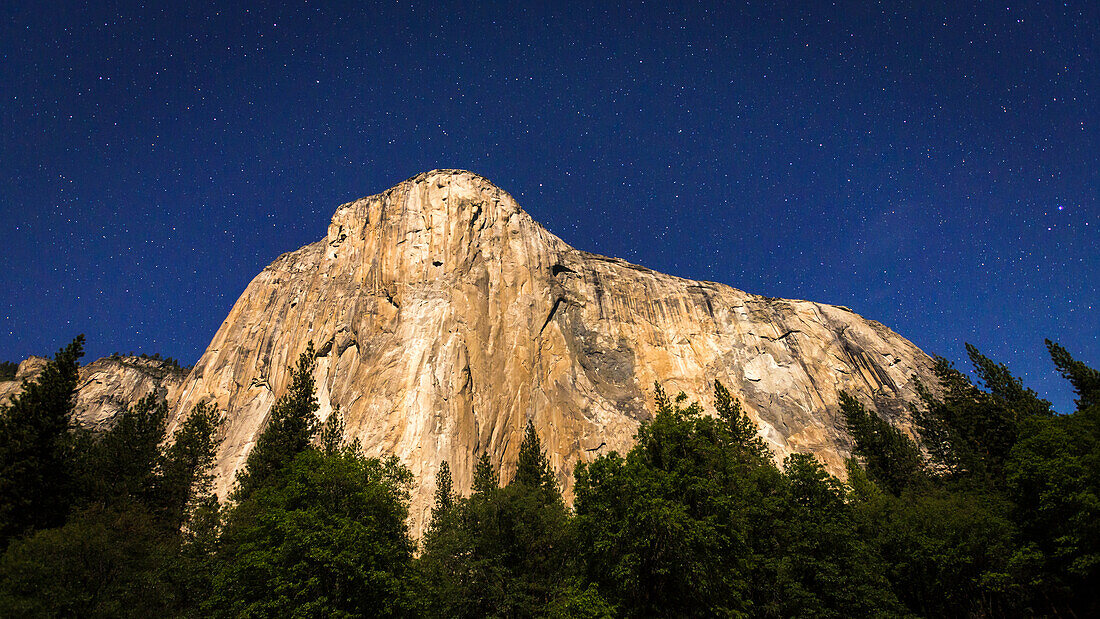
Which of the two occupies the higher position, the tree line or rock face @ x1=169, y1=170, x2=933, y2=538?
rock face @ x1=169, y1=170, x2=933, y2=538

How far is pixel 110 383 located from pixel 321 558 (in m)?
79.1

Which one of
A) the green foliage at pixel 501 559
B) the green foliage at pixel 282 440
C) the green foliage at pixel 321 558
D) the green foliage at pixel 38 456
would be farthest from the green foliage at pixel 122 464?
the green foliage at pixel 501 559

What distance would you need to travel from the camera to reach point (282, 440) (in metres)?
32.1

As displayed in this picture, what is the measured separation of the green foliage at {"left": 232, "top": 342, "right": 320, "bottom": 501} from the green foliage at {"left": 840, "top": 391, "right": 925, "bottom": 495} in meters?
39.2

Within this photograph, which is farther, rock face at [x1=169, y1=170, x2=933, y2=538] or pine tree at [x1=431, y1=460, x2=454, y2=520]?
rock face at [x1=169, y1=170, x2=933, y2=538]

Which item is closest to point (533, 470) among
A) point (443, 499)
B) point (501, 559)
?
point (443, 499)

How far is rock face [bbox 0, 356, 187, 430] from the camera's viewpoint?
69.8 m

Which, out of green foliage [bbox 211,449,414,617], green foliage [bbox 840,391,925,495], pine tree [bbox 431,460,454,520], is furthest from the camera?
green foliage [bbox 840,391,925,495]

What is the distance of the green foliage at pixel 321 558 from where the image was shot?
16828 millimetres

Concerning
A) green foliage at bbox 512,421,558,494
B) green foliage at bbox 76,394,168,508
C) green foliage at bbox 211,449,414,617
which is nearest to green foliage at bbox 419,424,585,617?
green foliage at bbox 211,449,414,617

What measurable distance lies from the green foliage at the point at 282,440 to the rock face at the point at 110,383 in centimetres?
4412

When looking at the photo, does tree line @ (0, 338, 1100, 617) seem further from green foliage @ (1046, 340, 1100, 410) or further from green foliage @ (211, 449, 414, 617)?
green foliage @ (1046, 340, 1100, 410)

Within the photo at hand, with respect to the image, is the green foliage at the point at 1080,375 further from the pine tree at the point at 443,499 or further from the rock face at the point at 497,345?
the pine tree at the point at 443,499

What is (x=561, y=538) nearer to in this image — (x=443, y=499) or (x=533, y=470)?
(x=533, y=470)
